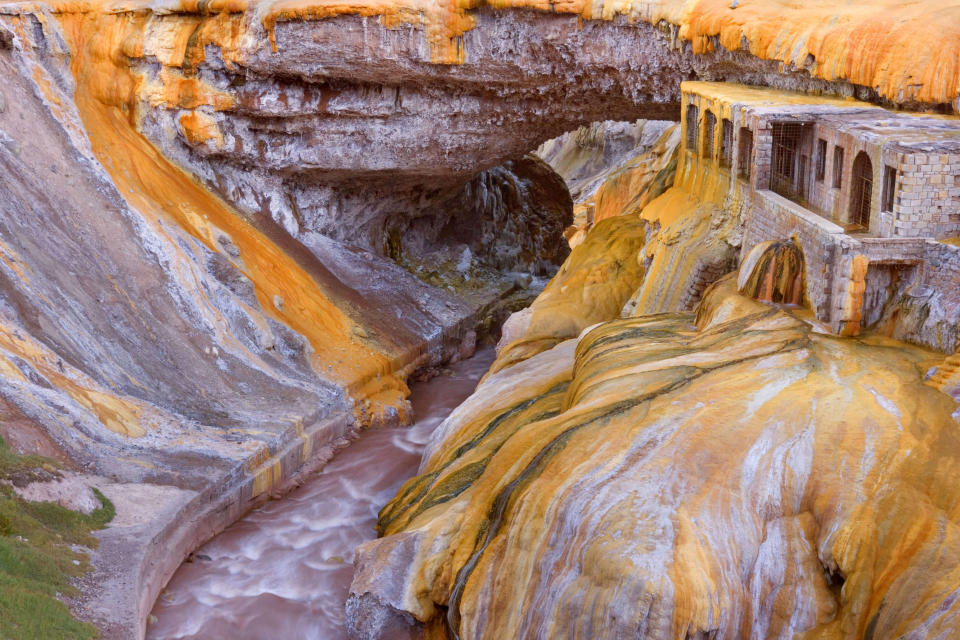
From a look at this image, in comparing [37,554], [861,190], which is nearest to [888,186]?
[861,190]

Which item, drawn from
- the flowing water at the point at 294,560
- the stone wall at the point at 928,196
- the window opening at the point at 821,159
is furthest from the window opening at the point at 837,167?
the flowing water at the point at 294,560

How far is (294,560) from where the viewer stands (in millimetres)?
13438

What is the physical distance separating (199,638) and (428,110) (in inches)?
454

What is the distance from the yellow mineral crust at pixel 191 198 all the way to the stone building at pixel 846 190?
670 cm

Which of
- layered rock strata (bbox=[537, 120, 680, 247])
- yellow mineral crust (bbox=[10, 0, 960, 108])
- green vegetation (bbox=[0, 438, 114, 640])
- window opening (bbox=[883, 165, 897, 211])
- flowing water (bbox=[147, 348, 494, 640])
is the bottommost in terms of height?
flowing water (bbox=[147, 348, 494, 640])

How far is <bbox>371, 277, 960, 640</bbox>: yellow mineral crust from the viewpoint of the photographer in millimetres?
8523

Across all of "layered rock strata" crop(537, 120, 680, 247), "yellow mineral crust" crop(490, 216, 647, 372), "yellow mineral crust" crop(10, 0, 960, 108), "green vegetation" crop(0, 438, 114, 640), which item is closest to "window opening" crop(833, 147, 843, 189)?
"yellow mineral crust" crop(10, 0, 960, 108)

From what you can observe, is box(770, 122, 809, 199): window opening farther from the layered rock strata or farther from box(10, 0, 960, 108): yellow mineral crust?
the layered rock strata

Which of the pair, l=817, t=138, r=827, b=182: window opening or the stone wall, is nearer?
the stone wall

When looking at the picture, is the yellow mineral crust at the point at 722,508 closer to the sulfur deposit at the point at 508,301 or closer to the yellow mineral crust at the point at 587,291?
the sulfur deposit at the point at 508,301

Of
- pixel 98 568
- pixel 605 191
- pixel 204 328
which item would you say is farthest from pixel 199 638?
pixel 605 191

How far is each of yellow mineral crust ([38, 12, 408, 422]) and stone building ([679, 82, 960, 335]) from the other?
6699mm

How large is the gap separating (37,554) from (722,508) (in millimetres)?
6680

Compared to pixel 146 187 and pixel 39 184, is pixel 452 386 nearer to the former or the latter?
pixel 146 187
